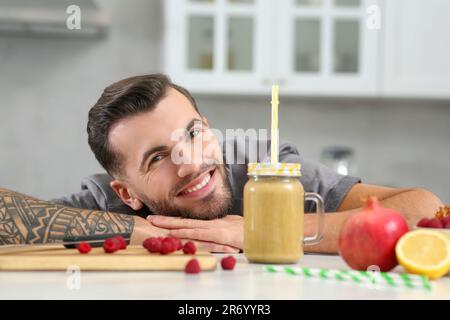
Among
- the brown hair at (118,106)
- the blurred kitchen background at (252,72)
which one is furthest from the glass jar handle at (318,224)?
the blurred kitchen background at (252,72)

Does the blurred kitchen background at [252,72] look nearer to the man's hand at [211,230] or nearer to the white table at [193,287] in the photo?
the man's hand at [211,230]

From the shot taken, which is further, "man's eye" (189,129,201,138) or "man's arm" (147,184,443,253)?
"man's eye" (189,129,201,138)

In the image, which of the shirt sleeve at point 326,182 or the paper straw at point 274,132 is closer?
the paper straw at point 274,132

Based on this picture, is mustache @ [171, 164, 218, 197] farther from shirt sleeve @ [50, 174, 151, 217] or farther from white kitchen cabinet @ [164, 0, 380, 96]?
white kitchen cabinet @ [164, 0, 380, 96]

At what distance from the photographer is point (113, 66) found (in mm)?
3670

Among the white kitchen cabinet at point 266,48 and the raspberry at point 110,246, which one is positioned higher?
the white kitchen cabinet at point 266,48

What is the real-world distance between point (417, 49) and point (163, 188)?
2.01m

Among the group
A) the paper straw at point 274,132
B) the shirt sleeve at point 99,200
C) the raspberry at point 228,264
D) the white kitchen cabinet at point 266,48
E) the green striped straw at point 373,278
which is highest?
the white kitchen cabinet at point 266,48

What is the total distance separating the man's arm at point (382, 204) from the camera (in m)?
1.45

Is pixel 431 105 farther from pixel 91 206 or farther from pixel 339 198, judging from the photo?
pixel 91 206

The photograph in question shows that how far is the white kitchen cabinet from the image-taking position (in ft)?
11.0

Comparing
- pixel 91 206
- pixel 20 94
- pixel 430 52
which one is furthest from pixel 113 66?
pixel 91 206

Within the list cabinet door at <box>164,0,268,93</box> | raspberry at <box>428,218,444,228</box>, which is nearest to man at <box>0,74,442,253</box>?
raspberry at <box>428,218,444,228</box>

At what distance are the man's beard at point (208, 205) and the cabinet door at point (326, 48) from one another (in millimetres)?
1598
